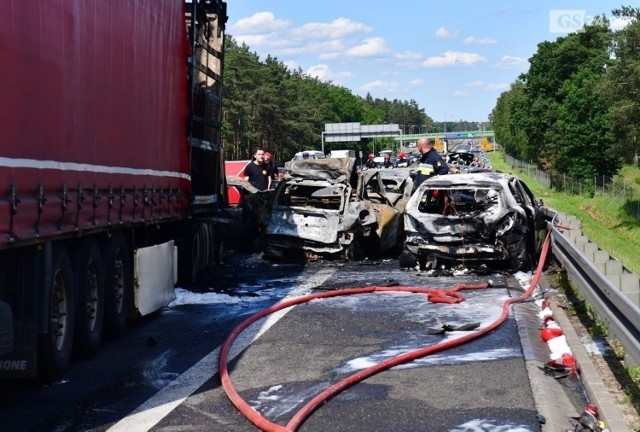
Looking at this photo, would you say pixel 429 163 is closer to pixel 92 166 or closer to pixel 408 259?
pixel 408 259

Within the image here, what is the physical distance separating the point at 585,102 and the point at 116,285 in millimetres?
59432

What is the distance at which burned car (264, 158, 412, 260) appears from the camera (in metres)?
17.6

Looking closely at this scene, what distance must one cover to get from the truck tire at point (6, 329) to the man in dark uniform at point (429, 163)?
12.5m

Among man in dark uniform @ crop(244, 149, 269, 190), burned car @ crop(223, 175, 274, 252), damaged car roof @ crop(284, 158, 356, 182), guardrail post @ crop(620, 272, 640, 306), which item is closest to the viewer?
guardrail post @ crop(620, 272, 640, 306)

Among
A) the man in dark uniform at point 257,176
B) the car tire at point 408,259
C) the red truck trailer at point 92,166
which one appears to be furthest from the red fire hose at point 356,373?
the man in dark uniform at point 257,176

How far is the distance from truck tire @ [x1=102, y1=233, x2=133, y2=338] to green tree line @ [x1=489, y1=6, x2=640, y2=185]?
40741 mm

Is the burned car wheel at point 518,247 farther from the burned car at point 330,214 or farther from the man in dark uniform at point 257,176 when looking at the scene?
the man in dark uniform at point 257,176

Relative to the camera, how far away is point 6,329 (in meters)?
6.89

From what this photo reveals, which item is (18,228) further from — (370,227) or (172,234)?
(370,227)

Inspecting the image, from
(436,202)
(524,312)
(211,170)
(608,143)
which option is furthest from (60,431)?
(608,143)

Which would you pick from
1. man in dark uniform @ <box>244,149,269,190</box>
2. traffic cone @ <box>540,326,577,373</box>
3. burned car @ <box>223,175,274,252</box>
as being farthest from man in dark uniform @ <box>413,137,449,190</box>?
traffic cone @ <box>540,326,577,373</box>

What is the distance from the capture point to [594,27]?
84.8m

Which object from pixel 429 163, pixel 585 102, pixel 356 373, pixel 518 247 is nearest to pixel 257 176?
pixel 429 163

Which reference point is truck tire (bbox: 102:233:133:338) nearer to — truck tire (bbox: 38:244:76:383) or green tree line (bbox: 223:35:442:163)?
truck tire (bbox: 38:244:76:383)
